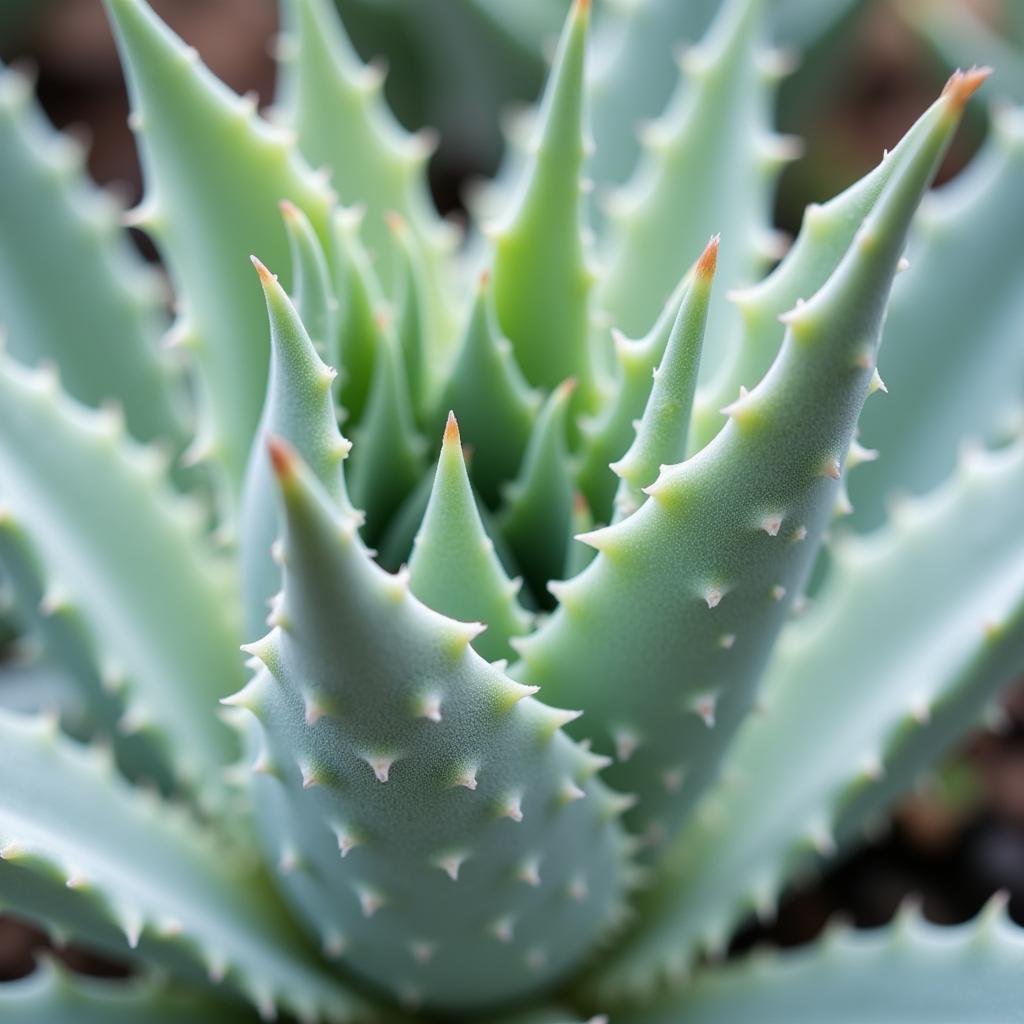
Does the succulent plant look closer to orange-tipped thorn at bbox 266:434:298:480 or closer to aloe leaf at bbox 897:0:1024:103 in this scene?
orange-tipped thorn at bbox 266:434:298:480

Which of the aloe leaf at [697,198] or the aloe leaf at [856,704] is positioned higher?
the aloe leaf at [697,198]

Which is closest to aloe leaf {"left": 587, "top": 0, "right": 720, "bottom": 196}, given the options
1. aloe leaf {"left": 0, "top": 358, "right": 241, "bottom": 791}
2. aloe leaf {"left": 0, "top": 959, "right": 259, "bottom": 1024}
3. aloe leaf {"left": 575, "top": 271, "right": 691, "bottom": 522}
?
aloe leaf {"left": 575, "top": 271, "right": 691, "bottom": 522}

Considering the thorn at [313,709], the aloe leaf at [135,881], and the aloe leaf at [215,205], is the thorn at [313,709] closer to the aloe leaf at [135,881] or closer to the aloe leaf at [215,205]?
the aloe leaf at [135,881]

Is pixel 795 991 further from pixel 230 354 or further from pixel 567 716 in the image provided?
pixel 230 354

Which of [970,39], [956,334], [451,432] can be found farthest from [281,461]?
[970,39]

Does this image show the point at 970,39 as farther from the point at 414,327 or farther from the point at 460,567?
the point at 460,567

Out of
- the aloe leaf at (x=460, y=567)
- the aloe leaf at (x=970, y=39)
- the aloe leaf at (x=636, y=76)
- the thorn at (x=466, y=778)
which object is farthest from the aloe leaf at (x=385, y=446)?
the aloe leaf at (x=970, y=39)

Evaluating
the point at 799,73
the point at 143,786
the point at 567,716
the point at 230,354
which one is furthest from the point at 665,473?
the point at 799,73
